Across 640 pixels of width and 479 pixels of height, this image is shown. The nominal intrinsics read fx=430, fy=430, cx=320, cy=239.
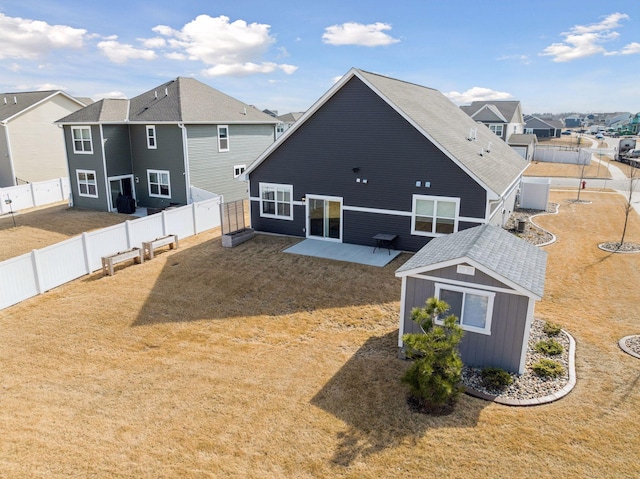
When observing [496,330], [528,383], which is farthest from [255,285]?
[528,383]

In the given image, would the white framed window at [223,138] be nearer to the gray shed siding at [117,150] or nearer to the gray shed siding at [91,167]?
the gray shed siding at [117,150]

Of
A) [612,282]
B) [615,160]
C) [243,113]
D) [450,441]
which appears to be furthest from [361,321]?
[615,160]

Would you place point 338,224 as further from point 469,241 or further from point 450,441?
point 450,441

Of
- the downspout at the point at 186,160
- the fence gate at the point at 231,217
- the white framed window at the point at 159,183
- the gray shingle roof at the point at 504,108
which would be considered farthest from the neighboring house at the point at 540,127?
the fence gate at the point at 231,217

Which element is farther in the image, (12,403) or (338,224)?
(338,224)

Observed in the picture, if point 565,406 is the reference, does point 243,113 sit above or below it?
above

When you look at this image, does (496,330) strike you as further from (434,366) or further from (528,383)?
(434,366)

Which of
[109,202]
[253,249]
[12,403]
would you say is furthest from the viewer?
[109,202]

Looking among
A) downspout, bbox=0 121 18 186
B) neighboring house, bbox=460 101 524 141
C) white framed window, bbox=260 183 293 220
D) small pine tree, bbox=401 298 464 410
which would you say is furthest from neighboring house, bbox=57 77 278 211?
neighboring house, bbox=460 101 524 141
